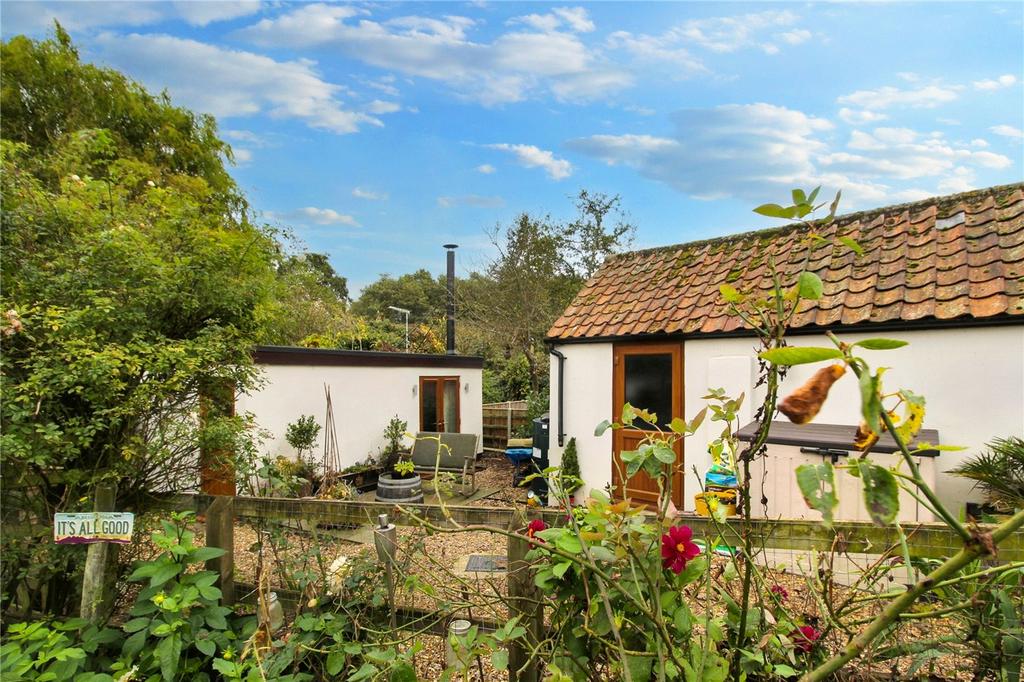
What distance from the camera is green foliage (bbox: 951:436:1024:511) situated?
355 cm

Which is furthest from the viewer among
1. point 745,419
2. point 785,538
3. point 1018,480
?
point 745,419

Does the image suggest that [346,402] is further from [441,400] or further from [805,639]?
[805,639]

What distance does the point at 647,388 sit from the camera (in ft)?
21.6

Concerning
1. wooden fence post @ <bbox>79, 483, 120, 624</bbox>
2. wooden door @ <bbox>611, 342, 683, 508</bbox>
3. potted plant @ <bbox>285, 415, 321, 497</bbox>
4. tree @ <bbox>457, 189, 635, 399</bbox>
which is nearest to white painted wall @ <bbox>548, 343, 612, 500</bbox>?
wooden door @ <bbox>611, 342, 683, 508</bbox>

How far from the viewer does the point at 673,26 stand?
2.72 m

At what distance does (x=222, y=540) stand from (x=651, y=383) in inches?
206

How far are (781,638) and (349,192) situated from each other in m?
16.2

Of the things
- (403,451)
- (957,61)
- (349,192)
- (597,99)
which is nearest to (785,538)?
(957,61)

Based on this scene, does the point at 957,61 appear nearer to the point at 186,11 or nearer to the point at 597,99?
the point at 597,99

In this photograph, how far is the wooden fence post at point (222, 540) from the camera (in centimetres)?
254

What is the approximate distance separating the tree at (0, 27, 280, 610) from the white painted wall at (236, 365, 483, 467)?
3913mm

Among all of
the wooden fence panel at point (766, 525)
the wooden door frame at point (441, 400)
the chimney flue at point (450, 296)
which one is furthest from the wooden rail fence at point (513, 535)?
the chimney flue at point (450, 296)

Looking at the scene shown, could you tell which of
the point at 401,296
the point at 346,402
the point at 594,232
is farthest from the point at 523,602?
the point at 401,296

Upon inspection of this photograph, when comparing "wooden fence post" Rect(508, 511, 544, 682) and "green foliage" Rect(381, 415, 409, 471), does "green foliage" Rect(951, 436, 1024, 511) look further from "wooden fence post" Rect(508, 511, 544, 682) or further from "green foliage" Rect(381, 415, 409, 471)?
"green foliage" Rect(381, 415, 409, 471)
